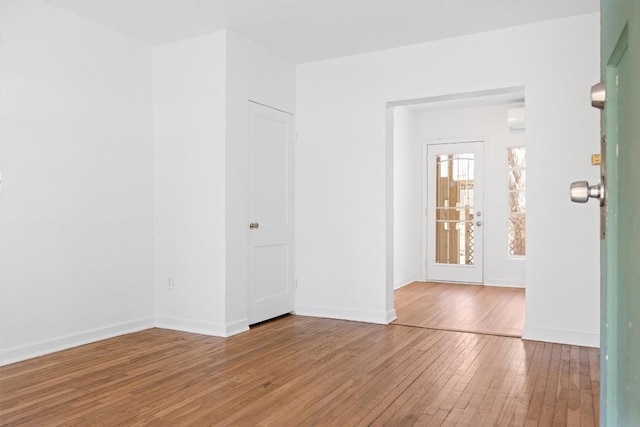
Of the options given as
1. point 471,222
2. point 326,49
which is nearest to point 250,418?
point 326,49

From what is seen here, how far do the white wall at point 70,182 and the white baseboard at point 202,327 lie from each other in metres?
0.15

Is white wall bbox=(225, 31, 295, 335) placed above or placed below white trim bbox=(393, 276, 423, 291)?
above

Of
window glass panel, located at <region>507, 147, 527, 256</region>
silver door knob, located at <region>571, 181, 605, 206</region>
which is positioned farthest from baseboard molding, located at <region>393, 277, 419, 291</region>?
silver door knob, located at <region>571, 181, 605, 206</region>

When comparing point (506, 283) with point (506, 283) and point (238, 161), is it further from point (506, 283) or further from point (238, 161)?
point (238, 161)

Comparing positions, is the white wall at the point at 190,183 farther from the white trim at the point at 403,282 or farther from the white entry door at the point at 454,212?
the white entry door at the point at 454,212

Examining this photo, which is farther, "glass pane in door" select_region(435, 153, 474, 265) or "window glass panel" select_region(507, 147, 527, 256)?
"glass pane in door" select_region(435, 153, 474, 265)

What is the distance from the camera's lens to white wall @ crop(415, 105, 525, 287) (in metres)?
7.36

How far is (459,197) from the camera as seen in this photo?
7.72m

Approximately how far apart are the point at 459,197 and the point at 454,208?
183 millimetres

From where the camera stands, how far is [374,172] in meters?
4.95

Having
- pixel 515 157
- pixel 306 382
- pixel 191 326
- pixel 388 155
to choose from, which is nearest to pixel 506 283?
pixel 515 157

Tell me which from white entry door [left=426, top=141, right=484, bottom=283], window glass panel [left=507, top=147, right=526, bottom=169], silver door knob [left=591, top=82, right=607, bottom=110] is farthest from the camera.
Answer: white entry door [left=426, top=141, right=484, bottom=283]

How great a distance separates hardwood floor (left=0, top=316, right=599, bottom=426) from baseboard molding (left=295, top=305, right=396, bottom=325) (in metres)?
0.50

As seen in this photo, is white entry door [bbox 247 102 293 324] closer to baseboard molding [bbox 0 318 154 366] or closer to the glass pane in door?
baseboard molding [bbox 0 318 154 366]
